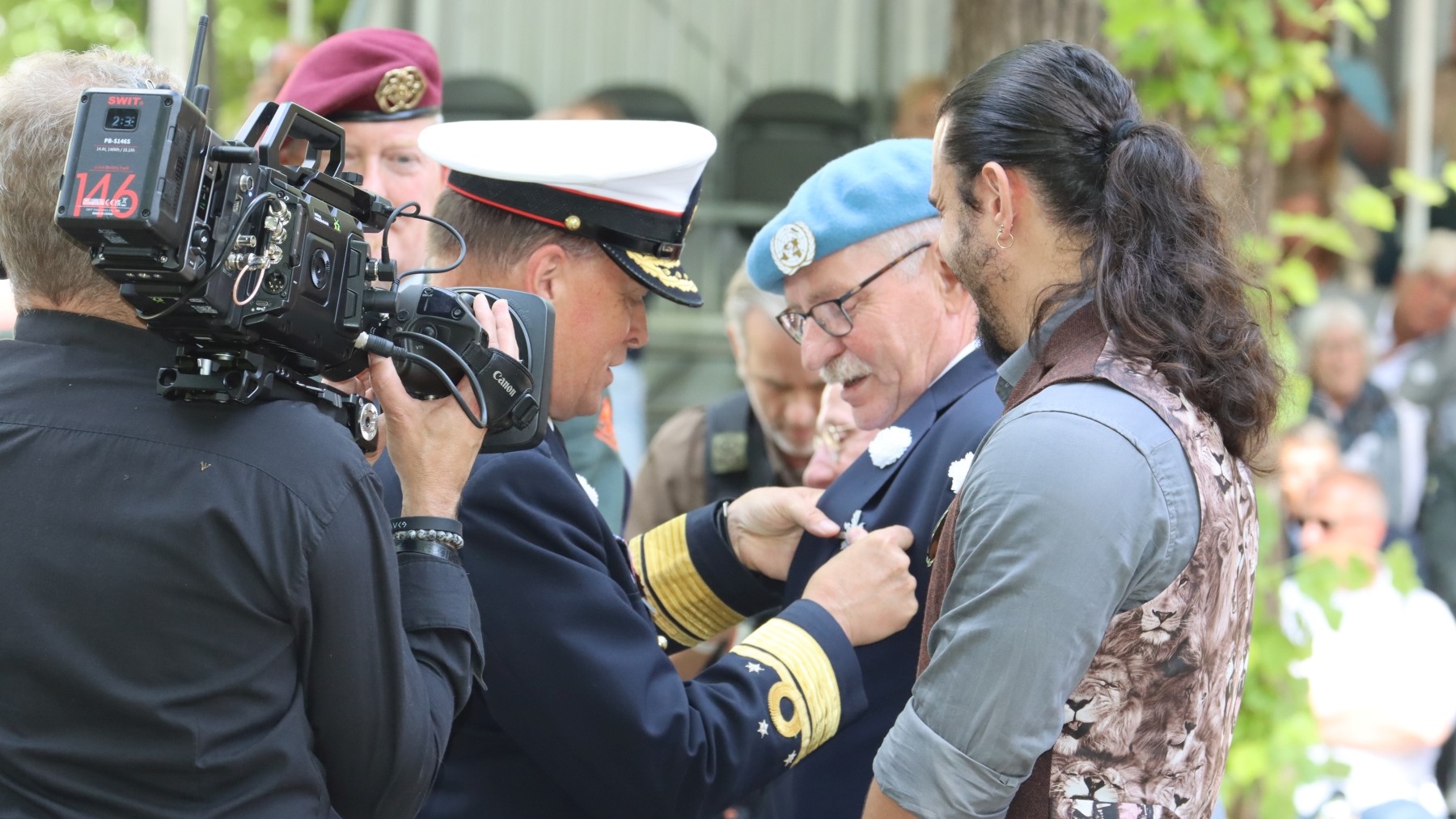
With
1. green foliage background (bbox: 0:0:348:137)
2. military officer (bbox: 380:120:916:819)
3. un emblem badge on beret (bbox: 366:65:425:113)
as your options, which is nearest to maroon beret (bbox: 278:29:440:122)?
un emblem badge on beret (bbox: 366:65:425:113)

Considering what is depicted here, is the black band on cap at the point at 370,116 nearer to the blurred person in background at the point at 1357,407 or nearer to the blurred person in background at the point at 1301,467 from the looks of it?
the blurred person in background at the point at 1301,467

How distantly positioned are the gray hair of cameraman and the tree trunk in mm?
3007

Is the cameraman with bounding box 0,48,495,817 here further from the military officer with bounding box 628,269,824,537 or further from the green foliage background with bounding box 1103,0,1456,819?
the green foliage background with bounding box 1103,0,1456,819

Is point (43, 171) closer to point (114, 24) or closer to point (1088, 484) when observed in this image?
point (1088, 484)

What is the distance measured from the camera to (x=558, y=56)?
28.1ft

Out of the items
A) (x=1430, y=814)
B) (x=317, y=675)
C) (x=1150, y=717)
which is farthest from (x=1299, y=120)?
(x=317, y=675)

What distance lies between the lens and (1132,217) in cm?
177

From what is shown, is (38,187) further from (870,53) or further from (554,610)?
(870,53)

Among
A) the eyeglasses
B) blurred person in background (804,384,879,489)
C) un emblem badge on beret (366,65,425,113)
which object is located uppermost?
un emblem badge on beret (366,65,425,113)

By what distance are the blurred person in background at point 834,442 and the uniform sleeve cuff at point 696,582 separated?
411 mm

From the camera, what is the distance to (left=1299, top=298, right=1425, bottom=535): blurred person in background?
19.1ft

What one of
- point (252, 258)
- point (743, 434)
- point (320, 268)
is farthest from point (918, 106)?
point (252, 258)

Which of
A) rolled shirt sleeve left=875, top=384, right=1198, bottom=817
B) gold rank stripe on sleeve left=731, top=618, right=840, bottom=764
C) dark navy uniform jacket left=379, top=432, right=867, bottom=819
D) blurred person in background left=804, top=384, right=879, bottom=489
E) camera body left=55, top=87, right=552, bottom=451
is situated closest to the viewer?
camera body left=55, top=87, right=552, bottom=451

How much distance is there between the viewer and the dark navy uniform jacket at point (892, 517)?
7.38ft
